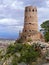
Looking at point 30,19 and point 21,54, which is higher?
point 30,19

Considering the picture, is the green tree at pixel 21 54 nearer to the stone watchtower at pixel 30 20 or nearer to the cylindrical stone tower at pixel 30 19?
the stone watchtower at pixel 30 20

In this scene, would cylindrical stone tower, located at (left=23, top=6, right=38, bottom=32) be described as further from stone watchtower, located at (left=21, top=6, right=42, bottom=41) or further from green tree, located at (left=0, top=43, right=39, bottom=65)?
green tree, located at (left=0, top=43, right=39, bottom=65)

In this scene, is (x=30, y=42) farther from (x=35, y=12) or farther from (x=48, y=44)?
(x=35, y=12)

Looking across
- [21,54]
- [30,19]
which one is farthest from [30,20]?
[21,54]

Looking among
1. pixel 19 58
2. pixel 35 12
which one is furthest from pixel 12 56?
pixel 35 12

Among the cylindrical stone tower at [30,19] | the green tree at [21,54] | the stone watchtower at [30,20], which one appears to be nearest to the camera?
the green tree at [21,54]

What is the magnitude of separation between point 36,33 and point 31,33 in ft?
5.21

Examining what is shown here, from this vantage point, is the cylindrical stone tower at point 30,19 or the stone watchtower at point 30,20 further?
the cylindrical stone tower at point 30,19

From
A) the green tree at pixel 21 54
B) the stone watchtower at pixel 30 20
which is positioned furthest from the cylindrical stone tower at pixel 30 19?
the green tree at pixel 21 54

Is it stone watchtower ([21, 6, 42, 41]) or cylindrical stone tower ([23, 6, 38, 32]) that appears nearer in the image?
stone watchtower ([21, 6, 42, 41])

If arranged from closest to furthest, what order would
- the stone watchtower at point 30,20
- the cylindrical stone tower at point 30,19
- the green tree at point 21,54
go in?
the green tree at point 21,54 → the stone watchtower at point 30,20 → the cylindrical stone tower at point 30,19

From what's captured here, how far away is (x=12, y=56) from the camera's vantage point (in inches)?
3236

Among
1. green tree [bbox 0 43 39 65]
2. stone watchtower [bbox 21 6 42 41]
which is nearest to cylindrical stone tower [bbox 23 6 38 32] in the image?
stone watchtower [bbox 21 6 42 41]

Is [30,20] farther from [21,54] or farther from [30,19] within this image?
[21,54]
